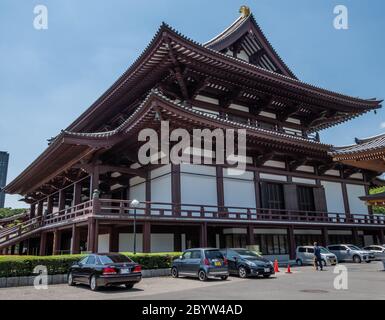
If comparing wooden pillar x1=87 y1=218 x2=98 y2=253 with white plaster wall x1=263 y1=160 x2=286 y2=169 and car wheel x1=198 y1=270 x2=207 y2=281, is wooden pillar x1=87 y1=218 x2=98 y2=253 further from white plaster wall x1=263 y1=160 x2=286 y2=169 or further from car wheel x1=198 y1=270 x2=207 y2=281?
white plaster wall x1=263 y1=160 x2=286 y2=169

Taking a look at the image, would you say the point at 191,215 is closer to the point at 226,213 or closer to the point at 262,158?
the point at 226,213

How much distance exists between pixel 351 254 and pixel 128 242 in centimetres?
1626

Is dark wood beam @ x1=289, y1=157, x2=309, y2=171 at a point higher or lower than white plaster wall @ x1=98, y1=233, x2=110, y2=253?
higher

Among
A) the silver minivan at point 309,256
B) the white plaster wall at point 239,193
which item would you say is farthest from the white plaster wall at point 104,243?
the silver minivan at point 309,256

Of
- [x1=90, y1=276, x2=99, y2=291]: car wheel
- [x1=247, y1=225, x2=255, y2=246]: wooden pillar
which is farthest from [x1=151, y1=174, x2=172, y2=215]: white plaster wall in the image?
[x1=90, y1=276, x2=99, y2=291]: car wheel

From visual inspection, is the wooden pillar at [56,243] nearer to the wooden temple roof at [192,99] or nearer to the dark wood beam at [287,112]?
the wooden temple roof at [192,99]

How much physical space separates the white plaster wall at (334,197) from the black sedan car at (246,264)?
14.8 metres

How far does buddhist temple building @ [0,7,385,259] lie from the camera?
20984 millimetres

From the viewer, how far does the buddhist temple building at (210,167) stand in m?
21.0

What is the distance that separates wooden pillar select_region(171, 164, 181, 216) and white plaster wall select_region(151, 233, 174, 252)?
135 inches

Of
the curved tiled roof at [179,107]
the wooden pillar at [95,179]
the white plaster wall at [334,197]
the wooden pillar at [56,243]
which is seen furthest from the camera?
the white plaster wall at [334,197]

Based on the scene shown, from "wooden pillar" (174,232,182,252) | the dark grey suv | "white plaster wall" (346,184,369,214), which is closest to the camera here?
the dark grey suv

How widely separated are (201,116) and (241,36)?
11.6 metres

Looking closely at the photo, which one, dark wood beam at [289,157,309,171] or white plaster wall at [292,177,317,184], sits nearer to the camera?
dark wood beam at [289,157,309,171]
